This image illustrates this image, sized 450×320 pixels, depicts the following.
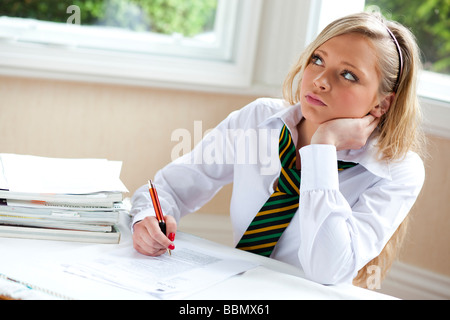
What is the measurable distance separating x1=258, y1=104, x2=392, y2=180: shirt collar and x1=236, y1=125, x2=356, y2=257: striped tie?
0.03m

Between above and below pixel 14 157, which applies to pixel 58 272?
below

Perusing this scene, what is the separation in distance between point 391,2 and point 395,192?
1.43 meters

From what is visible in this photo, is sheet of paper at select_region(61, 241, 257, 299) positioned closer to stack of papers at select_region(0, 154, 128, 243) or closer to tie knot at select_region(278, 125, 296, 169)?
stack of papers at select_region(0, 154, 128, 243)

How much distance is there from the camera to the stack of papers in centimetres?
123

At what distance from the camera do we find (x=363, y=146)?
1525 mm

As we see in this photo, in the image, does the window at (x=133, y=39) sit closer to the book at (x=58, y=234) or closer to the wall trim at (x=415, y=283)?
the wall trim at (x=415, y=283)

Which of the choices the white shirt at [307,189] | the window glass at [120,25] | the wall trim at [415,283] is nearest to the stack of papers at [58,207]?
the white shirt at [307,189]

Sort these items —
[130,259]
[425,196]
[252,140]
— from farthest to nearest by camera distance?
1. [425,196]
2. [252,140]
3. [130,259]

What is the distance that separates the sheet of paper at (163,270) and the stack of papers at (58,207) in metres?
0.08

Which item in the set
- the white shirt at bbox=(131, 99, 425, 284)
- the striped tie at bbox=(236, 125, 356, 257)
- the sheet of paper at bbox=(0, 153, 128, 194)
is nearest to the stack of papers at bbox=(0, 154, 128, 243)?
the sheet of paper at bbox=(0, 153, 128, 194)

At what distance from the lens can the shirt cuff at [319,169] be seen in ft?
4.36

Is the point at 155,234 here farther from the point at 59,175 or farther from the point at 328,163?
the point at 328,163
